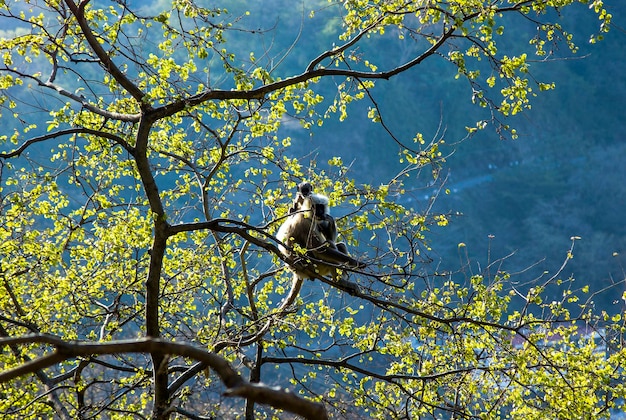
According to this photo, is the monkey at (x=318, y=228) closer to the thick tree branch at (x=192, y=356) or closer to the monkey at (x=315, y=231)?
the monkey at (x=315, y=231)

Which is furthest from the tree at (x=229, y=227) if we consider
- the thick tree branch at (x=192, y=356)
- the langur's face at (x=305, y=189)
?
the thick tree branch at (x=192, y=356)

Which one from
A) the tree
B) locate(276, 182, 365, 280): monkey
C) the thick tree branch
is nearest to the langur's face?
locate(276, 182, 365, 280): monkey

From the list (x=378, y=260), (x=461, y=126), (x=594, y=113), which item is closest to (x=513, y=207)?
(x=461, y=126)

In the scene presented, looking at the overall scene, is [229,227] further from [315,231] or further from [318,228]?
[318,228]

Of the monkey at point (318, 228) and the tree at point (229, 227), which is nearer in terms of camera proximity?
the tree at point (229, 227)

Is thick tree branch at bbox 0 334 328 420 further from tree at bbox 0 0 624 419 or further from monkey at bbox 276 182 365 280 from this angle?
monkey at bbox 276 182 365 280

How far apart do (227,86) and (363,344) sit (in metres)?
19.2

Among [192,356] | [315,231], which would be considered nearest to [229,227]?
[315,231]

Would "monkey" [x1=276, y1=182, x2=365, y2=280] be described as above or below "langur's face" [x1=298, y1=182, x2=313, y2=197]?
below

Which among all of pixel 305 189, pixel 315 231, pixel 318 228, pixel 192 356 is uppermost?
pixel 305 189

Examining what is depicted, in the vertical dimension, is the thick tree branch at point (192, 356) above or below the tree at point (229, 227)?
below

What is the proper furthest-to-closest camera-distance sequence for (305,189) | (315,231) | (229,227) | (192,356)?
(305,189)
(315,231)
(229,227)
(192,356)

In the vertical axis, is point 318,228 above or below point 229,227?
above

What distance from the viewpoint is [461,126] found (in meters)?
50.2
